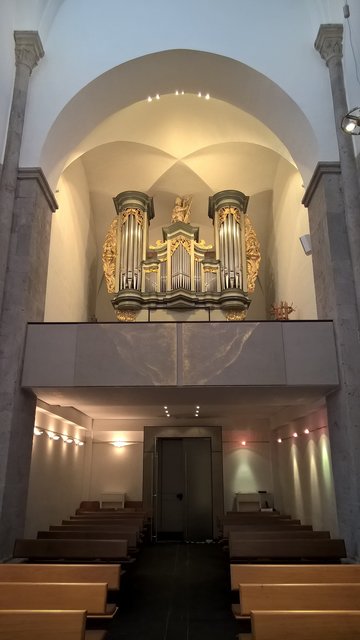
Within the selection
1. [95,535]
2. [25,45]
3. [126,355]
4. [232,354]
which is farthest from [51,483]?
[25,45]

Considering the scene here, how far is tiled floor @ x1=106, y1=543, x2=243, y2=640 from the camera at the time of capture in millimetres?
4345

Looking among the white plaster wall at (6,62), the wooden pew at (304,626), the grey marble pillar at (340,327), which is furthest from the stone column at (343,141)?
the white plaster wall at (6,62)

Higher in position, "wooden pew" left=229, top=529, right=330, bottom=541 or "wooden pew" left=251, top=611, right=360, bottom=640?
"wooden pew" left=229, top=529, right=330, bottom=541

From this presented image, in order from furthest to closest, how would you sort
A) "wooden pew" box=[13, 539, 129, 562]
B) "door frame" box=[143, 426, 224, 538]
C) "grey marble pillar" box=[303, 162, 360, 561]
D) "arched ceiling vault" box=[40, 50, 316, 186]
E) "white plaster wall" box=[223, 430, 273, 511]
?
"white plaster wall" box=[223, 430, 273, 511] < "door frame" box=[143, 426, 224, 538] < "arched ceiling vault" box=[40, 50, 316, 186] < "grey marble pillar" box=[303, 162, 360, 561] < "wooden pew" box=[13, 539, 129, 562]

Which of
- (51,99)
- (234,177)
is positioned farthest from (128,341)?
(234,177)

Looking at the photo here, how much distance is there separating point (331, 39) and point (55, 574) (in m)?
7.74

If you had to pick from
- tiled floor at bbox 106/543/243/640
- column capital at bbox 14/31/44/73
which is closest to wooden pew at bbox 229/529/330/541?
tiled floor at bbox 106/543/243/640

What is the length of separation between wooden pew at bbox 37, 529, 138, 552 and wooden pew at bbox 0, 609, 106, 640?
3.14m

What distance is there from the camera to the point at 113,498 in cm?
1036

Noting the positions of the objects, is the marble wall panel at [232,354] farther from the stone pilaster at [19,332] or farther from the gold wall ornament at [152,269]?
the gold wall ornament at [152,269]

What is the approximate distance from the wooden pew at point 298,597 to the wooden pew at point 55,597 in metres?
1.11

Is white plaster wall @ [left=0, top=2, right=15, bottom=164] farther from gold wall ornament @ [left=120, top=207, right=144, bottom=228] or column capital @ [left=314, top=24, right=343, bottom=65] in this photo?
column capital @ [left=314, top=24, right=343, bottom=65]

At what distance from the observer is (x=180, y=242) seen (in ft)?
33.8

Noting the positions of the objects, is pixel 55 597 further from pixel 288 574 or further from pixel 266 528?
pixel 266 528
